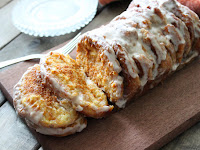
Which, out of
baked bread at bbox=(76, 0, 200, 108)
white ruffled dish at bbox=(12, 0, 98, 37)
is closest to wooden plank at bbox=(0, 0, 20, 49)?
white ruffled dish at bbox=(12, 0, 98, 37)

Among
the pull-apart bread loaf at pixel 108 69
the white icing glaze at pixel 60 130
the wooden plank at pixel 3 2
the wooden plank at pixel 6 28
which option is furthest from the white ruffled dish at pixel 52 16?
the white icing glaze at pixel 60 130

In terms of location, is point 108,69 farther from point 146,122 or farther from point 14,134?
point 14,134

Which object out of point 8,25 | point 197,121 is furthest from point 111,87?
point 8,25

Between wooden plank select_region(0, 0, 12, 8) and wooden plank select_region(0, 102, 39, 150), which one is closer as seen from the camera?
wooden plank select_region(0, 102, 39, 150)

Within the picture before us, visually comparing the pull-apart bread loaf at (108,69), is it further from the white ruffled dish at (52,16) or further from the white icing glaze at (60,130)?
the white ruffled dish at (52,16)

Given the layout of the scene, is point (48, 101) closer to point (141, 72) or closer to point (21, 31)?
point (141, 72)

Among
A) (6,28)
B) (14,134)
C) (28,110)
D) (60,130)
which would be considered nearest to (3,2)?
(6,28)

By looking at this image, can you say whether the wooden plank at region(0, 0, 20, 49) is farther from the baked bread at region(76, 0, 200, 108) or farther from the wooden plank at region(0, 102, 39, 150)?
the baked bread at region(76, 0, 200, 108)
